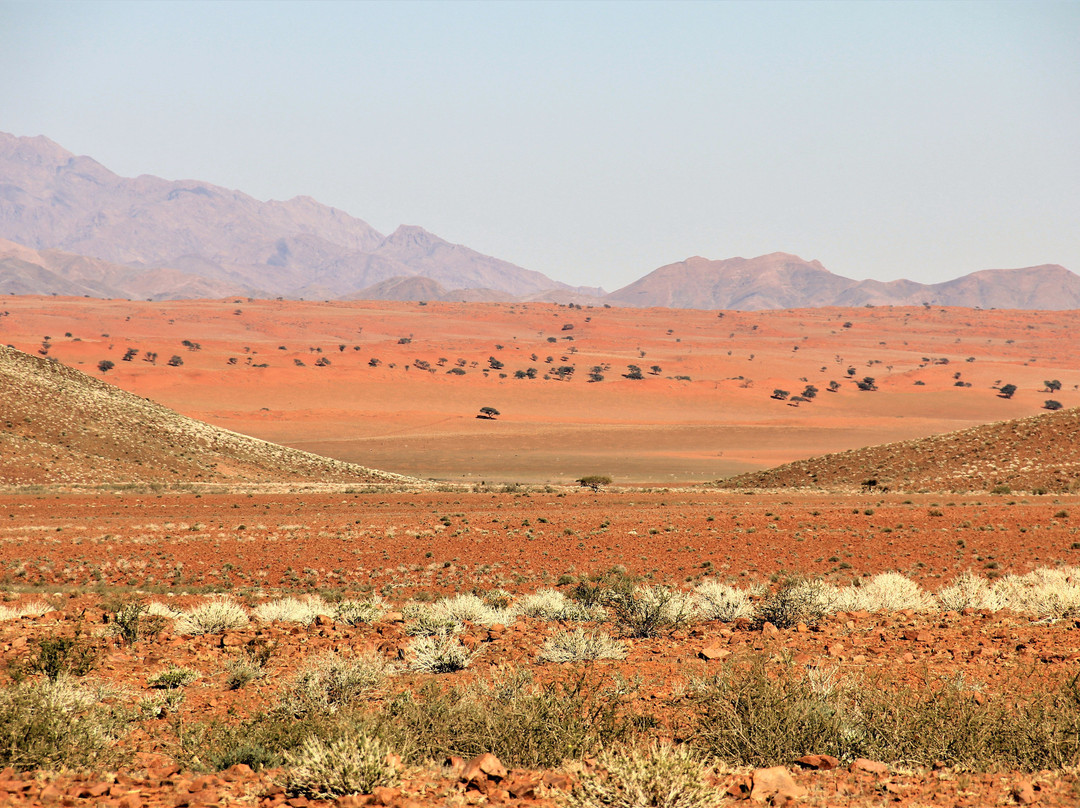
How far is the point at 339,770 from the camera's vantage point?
4953 millimetres

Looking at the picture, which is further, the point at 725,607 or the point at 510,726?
the point at 725,607

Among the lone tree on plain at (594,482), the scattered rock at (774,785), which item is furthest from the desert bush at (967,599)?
the lone tree on plain at (594,482)

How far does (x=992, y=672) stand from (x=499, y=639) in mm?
5232

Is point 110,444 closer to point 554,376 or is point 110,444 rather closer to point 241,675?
point 241,675

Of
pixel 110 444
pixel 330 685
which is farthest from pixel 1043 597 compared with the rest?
pixel 110 444

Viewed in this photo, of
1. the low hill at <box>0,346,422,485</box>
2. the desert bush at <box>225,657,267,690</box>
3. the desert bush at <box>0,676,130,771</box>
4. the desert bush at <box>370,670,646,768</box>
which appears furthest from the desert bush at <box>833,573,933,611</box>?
the low hill at <box>0,346,422,485</box>

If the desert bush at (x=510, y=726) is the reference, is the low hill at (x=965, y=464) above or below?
below

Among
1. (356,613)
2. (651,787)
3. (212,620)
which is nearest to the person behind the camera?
(651,787)

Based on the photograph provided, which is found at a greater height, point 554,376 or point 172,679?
point 554,376

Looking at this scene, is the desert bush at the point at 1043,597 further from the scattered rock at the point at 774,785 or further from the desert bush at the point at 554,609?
the scattered rock at the point at 774,785

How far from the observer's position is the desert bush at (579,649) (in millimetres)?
8516

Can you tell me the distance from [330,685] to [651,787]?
3690 millimetres

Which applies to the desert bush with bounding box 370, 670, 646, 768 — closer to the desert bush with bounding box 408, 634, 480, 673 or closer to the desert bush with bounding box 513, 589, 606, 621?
the desert bush with bounding box 408, 634, 480, 673

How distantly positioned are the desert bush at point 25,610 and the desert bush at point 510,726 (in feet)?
24.0
